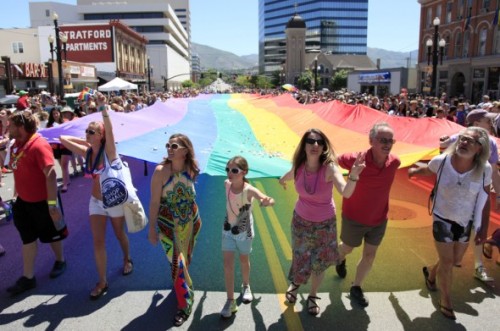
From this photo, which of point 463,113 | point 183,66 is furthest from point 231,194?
point 183,66

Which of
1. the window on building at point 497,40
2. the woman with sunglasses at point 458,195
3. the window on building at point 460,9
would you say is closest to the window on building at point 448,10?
the window on building at point 460,9

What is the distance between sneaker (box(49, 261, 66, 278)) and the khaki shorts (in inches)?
Answer: 132

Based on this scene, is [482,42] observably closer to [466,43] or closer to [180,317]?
[466,43]

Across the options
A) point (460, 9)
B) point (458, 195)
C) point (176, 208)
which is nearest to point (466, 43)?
point (460, 9)

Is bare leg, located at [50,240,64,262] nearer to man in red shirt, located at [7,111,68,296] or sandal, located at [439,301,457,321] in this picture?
man in red shirt, located at [7,111,68,296]

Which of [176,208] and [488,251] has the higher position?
[176,208]

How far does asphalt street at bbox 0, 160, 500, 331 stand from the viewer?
3834mm

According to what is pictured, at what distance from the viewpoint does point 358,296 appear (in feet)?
13.7

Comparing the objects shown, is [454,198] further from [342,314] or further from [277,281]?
[277,281]

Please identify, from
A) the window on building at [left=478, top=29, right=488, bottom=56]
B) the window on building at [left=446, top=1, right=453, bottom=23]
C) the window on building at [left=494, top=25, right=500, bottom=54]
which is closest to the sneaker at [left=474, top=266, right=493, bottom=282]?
the window on building at [left=494, top=25, right=500, bottom=54]

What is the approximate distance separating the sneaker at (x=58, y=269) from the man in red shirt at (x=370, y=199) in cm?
335

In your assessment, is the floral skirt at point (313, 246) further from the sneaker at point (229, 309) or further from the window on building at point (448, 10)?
the window on building at point (448, 10)

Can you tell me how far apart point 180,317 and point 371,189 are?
7.33 ft

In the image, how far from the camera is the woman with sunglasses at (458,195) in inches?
149
